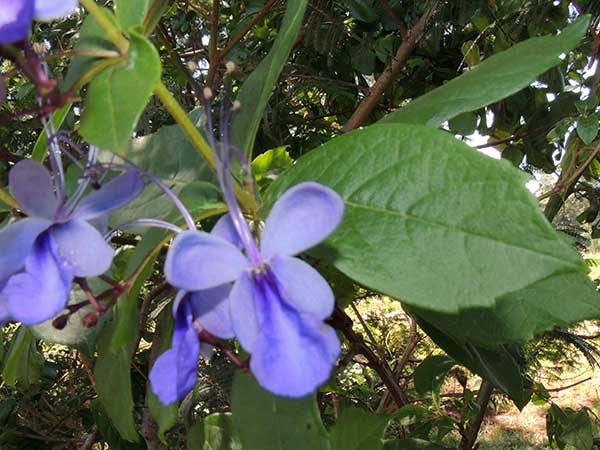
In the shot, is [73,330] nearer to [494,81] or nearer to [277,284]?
[277,284]

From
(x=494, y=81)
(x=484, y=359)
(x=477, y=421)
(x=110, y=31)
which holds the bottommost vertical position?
(x=477, y=421)

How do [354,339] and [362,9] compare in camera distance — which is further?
[362,9]

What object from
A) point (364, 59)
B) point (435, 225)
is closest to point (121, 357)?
point (435, 225)

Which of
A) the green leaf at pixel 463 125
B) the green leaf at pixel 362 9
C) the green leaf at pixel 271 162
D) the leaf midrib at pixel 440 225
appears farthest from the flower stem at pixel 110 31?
the green leaf at pixel 362 9

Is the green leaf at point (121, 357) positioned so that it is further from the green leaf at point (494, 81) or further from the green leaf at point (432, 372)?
the green leaf at point (432, 372)

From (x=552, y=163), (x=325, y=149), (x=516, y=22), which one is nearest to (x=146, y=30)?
(x=325, y=149)

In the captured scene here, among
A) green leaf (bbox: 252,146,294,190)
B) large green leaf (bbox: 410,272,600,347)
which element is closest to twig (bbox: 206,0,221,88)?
green leaf (bbox: 252,146,294,190)

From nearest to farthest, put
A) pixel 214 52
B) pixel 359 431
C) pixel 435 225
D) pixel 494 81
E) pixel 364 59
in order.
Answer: pixel 435 225 < pixel 494 81 < pixel 359 431 < pixel 214 52 < pixel 364 59

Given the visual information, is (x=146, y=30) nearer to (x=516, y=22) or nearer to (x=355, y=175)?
(x=355, y=175)
